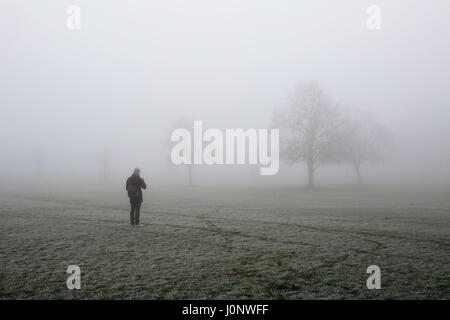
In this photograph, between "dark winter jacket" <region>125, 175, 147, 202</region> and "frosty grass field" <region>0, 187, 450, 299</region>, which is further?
"dark winter jacket" <region>125, 175, 147, 202</region>

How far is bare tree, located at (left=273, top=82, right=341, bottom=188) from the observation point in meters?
44.1

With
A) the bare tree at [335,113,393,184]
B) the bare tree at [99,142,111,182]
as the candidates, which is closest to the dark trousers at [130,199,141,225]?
the bare tree at [335,113,393,184]

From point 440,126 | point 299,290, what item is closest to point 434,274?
point 299,290

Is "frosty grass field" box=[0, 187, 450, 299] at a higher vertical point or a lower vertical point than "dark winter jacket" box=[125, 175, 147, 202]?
lower

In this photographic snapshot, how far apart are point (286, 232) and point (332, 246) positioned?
9.92 feet

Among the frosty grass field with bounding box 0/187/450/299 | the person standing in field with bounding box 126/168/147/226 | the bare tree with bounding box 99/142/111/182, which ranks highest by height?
the bare tree with bounding box 99/142/111/182

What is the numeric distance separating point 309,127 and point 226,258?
38736 millimetres

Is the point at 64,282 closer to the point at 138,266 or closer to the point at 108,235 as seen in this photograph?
the point at 138,266

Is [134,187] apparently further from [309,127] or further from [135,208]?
[309,127]

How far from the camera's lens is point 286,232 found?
14.0 m

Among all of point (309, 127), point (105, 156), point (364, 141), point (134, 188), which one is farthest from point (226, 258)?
point (105, 156)

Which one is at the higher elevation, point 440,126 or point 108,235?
point 440,126

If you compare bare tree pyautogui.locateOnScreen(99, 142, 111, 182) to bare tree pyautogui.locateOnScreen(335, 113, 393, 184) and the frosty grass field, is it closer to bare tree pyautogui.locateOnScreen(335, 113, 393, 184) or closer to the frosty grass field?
bare tree pyautogui.locateOnScreen(335, 113, 393, 184)

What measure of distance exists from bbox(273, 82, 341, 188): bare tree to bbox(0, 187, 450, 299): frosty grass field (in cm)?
2706
